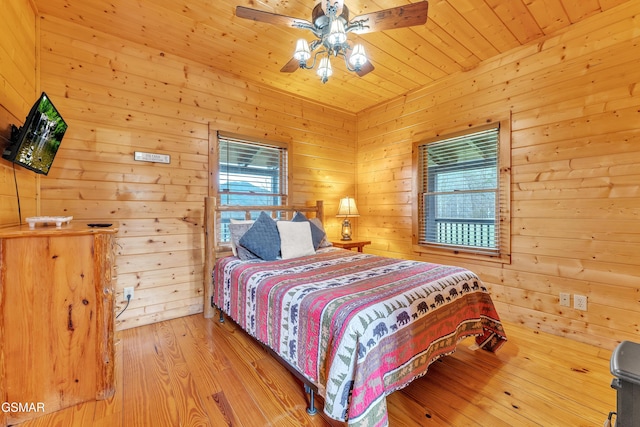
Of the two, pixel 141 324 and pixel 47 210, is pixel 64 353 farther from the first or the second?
pixel 47 210

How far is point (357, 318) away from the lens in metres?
1.30

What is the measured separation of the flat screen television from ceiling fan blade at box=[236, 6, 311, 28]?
122cm

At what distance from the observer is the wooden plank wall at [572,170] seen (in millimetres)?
2125

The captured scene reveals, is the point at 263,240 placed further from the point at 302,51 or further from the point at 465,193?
the point at 465,193

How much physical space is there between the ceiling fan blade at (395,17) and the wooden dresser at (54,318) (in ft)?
6.61

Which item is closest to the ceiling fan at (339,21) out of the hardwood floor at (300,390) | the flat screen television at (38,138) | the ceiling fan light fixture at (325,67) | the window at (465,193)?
the ceiling fan light fixture at (325,67)

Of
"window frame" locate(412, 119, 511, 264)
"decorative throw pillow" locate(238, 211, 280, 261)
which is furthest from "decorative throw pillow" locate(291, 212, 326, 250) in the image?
A: "window frame" locate(412, 119, 511, 264)

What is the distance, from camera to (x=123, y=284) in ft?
8.36

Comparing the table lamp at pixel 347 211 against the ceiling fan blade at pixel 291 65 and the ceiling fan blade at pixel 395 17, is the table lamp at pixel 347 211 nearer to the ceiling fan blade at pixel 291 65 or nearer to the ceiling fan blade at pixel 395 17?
the ceiling fan blade at pixel 291 65

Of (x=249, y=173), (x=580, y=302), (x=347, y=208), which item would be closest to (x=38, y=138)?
(x=249, y=173)

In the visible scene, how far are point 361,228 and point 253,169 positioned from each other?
1.87 meters

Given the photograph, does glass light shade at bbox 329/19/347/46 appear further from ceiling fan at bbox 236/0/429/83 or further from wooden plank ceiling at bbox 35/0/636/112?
wooden plank ceiling at bbox 35/0/636/112

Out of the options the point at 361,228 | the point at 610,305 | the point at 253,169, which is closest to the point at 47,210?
the point at 253,169

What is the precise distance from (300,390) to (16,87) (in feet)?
8.83
